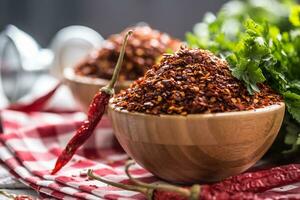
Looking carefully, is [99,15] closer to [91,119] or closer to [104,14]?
[104,14]

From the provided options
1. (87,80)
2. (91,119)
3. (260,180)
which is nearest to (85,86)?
(87,80)

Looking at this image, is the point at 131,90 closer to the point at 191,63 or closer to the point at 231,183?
the point at 191,63

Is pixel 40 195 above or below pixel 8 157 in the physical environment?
below

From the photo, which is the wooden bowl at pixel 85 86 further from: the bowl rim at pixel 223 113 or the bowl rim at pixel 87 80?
the bowl rim at pixel 223 113

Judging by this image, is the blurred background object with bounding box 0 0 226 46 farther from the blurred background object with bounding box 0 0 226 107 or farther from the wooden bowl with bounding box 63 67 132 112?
the wooden bowl with bounding box 63 67 132 112

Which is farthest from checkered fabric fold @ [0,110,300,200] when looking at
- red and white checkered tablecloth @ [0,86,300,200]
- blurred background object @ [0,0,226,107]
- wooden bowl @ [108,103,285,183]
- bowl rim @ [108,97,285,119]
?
blurred background object @ [0,0,226,107]

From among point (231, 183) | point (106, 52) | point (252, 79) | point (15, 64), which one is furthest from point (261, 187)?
point (15, 64)

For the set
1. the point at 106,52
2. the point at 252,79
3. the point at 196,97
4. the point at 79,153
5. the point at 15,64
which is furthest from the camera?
the point at 15,64
